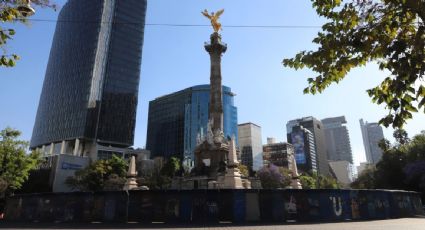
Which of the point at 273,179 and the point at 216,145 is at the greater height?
the point at 216,145

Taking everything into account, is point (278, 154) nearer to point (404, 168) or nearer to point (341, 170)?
point (341, 170)

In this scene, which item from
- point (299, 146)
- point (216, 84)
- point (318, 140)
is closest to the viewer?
point (216, 84)

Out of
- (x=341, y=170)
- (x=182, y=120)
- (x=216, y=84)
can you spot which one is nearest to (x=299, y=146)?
(x=182, y=120)

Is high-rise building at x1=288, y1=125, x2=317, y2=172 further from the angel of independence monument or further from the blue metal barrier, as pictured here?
the blue metal barrier

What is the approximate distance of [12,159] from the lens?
3666 cm

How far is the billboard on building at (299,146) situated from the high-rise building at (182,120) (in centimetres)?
3362

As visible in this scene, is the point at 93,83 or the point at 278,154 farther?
the point at 278,154

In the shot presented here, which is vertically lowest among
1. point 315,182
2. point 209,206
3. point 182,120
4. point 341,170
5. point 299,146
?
point 209,206

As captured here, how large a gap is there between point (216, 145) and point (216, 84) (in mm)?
9061

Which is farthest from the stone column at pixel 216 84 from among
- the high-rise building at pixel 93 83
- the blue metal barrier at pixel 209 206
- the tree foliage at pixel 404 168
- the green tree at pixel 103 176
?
the high-rise building at pixel 93 83

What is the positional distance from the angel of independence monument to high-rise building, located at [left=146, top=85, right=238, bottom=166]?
7197 centimetres

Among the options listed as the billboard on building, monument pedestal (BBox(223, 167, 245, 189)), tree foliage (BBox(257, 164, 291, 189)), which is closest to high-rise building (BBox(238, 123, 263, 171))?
the billboard on building

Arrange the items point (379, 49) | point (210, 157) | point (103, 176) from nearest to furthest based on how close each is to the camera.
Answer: point (379, 49)
point (210, 157)
point (103, 176)

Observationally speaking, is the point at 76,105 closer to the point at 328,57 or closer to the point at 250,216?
the point at 250,216
